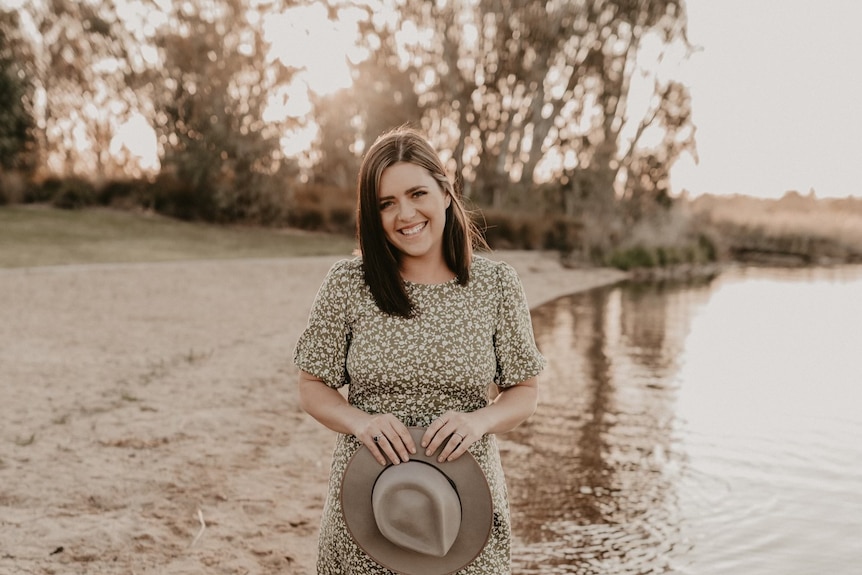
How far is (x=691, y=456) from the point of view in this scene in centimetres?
620

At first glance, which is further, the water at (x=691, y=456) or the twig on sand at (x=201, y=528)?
the water at (x=691, y=456)

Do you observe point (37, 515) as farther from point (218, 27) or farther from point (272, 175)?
point (218, 27)

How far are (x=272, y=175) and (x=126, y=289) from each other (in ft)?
42.6

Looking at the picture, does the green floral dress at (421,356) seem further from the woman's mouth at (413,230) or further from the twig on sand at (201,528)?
the twig on sand at (201,528)

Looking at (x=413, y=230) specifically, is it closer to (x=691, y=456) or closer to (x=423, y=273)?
(x=423, y=273)

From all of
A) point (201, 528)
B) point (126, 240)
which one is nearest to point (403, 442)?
point (201, 528)

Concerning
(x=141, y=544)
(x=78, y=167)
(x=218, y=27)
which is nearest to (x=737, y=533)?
(x=141, y=544)

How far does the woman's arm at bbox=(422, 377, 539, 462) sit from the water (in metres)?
2.01

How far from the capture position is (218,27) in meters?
25.8

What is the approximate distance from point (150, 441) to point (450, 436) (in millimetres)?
3811

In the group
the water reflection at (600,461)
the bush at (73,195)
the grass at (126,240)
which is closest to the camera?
the water reflection at (600,461)

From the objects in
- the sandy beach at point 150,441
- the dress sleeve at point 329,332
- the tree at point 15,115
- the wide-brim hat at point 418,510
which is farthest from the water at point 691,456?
the tree at point 15,115

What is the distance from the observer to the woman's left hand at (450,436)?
2139 millimetres

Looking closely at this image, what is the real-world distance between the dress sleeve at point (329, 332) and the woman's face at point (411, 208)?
179mm
